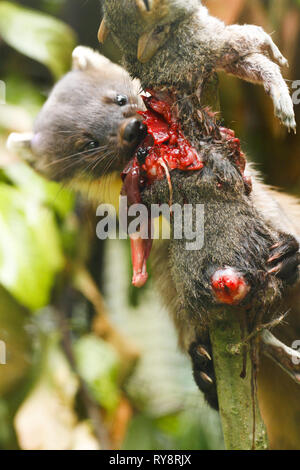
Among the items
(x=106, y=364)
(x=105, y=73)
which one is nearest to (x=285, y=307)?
(x=105, y=73)

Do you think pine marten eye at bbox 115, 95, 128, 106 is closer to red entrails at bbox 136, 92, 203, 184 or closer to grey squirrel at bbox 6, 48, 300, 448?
grey squirrel at bbox 6, 48, 300, 448

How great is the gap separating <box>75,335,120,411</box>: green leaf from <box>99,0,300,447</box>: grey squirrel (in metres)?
0.92

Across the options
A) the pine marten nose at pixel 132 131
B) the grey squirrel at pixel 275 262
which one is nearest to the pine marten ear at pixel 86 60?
the grey squirrel at pixel 275 262

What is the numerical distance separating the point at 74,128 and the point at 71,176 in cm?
13

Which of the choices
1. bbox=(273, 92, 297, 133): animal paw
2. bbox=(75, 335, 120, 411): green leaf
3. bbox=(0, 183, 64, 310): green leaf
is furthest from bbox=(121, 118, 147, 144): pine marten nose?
bbox=(75, 335, 120, 411): green leaf

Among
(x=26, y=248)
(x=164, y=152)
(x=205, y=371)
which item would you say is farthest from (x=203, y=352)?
(x=26, y=248)

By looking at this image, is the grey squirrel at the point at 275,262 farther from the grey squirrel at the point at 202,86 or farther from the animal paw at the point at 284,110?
the animal paw at the point at 284,110

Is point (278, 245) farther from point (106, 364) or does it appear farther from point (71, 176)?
point (106, 364)

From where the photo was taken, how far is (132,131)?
831mm

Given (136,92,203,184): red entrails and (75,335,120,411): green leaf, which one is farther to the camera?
(75,335,120,411): green leaf

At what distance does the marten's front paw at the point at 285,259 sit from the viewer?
650 mm

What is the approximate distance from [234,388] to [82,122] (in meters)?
0.80

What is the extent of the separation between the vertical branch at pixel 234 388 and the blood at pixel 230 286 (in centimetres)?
4

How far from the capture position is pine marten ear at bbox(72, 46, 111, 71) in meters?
1.06
